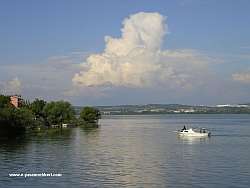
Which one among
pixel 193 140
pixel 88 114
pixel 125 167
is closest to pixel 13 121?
pixel 193 140

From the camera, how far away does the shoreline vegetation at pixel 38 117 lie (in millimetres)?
83750

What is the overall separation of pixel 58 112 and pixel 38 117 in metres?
5.21

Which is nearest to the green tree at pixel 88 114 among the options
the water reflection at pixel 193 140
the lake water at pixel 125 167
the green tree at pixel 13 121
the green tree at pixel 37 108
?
the green tree at pixel 37 108

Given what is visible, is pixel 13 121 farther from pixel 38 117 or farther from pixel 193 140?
pixel 38 117

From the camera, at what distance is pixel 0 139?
252ft

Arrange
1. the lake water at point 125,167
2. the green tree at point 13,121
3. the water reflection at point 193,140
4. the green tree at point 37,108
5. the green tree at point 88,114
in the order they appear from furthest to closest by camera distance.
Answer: the green tree at point 88,114 → the green tree at point 37,108 → the green tree at point 13,121 → the water reflection at point 193,140 → the lake water at point 125,167

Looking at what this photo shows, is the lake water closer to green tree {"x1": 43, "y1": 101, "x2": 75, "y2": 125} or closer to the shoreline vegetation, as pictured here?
the shoreline vegetation

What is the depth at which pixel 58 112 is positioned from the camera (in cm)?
12319

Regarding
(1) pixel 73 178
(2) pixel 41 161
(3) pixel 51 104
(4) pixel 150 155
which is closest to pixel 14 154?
(2) pixel 41 161

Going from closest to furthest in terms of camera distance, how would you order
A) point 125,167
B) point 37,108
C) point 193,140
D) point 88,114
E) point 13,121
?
point 125,167 → point 193,140 → point 13,121 → point 37,108 → point 88,114

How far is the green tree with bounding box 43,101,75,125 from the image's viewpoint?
121688 mm

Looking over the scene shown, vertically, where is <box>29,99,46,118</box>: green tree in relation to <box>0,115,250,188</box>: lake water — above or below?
above

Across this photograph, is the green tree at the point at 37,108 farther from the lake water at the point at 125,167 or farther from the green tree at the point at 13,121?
the lake water at the point at 125,167

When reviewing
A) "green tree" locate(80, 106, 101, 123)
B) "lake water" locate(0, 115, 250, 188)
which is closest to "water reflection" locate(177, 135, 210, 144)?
"lake water" locate(0, 115, 250, 188)
